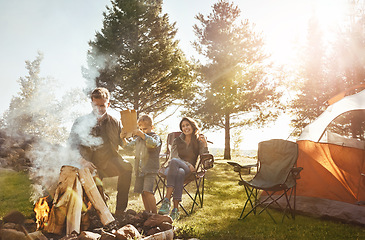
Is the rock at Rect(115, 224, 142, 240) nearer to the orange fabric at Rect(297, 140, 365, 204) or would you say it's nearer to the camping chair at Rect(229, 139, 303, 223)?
the camping chair at Rect(229, 139, 303, 223)

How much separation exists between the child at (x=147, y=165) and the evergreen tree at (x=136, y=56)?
22.4 ft

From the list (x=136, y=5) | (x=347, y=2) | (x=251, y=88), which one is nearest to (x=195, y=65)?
(x=251, y=88)

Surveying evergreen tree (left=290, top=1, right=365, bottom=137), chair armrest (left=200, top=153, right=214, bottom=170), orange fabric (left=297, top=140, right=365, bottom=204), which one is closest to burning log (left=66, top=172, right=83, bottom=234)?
chair armrest (left=200, top=153, right=214, bottom=170)

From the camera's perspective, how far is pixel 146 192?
302 cm

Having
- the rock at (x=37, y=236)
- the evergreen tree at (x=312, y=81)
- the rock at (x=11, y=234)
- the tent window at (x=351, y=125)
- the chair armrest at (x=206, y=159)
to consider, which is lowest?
the rock at (x=37, y=236)

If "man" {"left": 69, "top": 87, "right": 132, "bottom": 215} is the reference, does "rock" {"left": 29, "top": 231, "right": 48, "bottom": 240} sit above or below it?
below

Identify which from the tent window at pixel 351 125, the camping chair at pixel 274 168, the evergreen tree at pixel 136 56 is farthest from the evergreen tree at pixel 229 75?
the camping chair at pixel 274 168

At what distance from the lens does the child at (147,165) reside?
3.02 metres

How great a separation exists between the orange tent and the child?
2082 millimetres

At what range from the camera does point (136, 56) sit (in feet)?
33.2

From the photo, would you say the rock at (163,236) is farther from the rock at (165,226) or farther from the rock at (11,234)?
the rock at (11,234)

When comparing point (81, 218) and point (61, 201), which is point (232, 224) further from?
point (61, 201)

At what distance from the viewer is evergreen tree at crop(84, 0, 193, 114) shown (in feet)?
33.3

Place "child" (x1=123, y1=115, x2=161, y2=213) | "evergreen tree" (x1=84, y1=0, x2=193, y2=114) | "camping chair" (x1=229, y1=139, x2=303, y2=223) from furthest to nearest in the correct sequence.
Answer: "evergreen tree" (x1=84, y1=0, x2=193, y2=114) < "camping chair" (x1=229, y1=139, x2=303, y2=223) < "child" (x1=123, y1=115, x2=161, y2=213)
